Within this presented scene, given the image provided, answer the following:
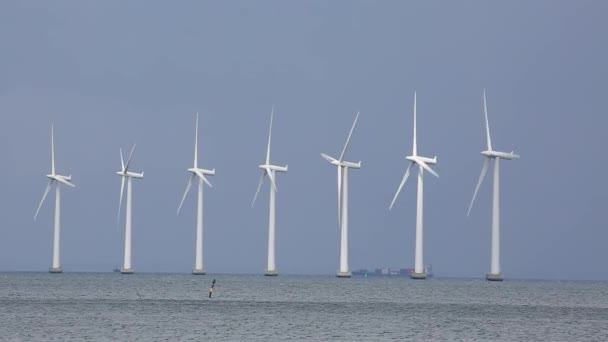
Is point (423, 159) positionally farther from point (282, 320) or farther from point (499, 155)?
point (282, 320)

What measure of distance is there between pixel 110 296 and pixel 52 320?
47574 mm

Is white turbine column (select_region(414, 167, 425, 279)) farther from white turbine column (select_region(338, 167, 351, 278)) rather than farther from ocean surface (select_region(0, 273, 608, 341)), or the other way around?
ocean surface (select_region(0, 273, 608, 341))

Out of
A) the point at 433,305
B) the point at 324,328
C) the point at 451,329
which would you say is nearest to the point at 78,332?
the point at 324,328

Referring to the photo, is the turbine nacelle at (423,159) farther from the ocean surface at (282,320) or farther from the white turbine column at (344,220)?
the ocean surface at (282,320)

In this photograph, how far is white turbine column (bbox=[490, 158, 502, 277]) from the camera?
175 meters

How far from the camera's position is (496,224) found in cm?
17938

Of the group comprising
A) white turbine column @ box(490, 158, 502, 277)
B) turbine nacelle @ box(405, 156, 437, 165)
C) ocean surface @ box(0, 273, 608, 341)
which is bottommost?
ocean surface @ box(0, 273, 608, 341)

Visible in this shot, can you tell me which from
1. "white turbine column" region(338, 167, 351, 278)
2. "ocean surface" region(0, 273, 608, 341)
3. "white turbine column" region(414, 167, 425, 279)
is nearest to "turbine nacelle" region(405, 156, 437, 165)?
"white turbine column" region(414, 167, 425, 279)

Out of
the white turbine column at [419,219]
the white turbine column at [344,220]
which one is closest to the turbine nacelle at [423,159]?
the white turbine column at [419,219]

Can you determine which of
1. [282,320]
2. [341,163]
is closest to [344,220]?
[341,163]

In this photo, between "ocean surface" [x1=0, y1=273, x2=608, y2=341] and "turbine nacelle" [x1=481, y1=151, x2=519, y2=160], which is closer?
"ocean surface" [x1=0, y1=273, x2=608, y2=341]

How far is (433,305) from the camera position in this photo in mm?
124750

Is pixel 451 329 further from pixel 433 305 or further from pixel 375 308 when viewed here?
pixel 433 305

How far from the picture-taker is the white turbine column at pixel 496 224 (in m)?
175
